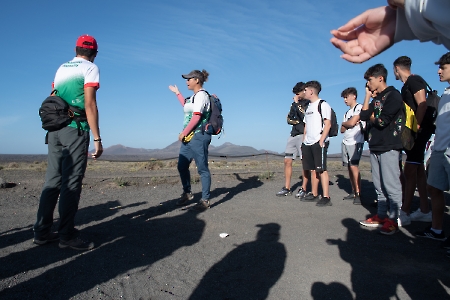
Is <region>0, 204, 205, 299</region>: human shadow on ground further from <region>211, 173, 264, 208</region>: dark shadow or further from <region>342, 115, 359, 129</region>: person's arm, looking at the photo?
<region>342, 115, 359, 129</region>: person's arm

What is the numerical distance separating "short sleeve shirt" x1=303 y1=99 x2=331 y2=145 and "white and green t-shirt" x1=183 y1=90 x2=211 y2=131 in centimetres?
187

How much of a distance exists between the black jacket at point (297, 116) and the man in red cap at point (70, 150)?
4578mm

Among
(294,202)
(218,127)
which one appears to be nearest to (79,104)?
(218,127)

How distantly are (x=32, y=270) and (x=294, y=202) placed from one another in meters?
4.67

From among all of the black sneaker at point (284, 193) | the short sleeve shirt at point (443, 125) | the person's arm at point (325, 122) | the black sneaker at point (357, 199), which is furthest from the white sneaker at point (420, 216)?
the black sneaker at point (284, 193)

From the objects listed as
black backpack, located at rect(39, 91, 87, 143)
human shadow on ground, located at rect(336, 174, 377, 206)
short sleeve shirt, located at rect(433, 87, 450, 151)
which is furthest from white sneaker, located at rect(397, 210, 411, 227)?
black backpack, located at rect(39, 91, 87, 143)

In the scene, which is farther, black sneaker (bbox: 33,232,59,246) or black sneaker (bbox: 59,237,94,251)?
black sneaker (bbox: 33,232,59,246)

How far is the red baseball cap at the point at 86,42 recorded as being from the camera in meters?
3.96

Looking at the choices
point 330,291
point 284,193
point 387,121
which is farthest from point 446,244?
point 284,193

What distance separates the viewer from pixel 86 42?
157 inches

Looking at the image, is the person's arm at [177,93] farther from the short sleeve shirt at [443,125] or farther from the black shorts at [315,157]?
the short sleeve shirt at [443,125]

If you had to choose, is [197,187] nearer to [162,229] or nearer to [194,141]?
[194,141]

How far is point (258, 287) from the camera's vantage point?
297 cm

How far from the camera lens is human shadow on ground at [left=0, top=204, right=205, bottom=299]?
2881 mm
